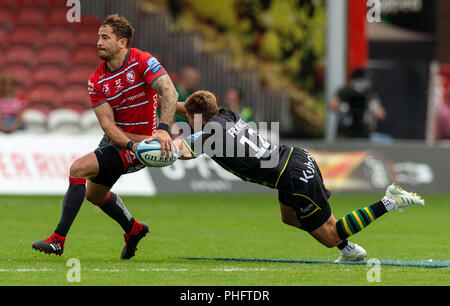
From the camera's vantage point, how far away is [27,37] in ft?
77.3

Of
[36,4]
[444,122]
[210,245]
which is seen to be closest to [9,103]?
[36,4]

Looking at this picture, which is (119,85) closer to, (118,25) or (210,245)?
(118,25)

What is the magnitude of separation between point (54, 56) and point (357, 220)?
15.9m

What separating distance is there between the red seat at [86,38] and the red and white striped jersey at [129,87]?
577 inches

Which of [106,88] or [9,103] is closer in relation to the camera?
[106,88]

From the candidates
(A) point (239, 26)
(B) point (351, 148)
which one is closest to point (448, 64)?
(A) point (239, 26)

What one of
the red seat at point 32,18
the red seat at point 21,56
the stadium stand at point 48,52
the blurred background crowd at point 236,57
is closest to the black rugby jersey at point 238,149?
the blurred background crowd at point 236,57

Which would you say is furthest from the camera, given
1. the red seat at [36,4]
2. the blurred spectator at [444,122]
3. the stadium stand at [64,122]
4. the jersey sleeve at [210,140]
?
the red seat at [36,4]

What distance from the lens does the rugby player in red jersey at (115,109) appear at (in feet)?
28.8

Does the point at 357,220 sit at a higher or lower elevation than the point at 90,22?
lower

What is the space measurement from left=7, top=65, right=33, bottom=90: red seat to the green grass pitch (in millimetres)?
6383

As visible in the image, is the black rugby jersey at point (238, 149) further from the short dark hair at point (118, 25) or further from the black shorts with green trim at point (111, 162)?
the short dark hair at point (118, 25)

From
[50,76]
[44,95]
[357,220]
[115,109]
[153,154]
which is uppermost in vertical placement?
[115,109]
